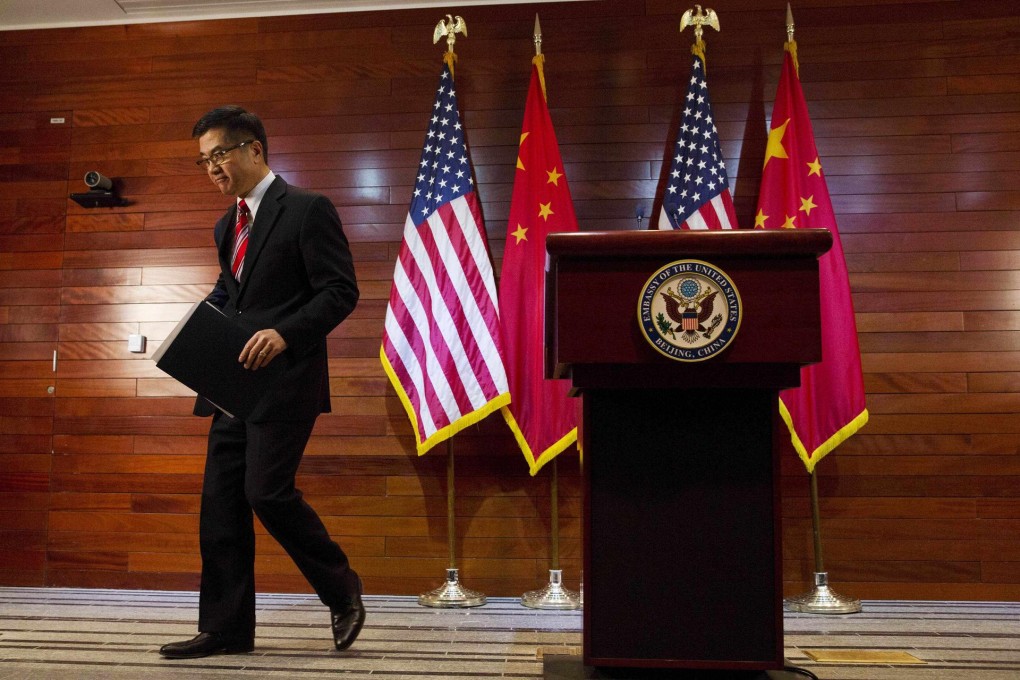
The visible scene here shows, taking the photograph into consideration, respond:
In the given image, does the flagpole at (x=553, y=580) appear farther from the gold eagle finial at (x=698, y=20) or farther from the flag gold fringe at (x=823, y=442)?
the flag gold fringe at (x=823, y=442)

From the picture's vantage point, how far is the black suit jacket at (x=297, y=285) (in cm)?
207

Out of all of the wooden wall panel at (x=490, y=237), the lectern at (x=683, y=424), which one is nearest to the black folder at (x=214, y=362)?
the lectern at (x=683, y=424)

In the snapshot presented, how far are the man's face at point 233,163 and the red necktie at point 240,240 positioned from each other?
0.05 m

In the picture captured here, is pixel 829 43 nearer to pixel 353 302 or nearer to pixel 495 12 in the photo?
pixel 495 12

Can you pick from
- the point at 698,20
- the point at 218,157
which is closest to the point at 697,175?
the point at 698,20

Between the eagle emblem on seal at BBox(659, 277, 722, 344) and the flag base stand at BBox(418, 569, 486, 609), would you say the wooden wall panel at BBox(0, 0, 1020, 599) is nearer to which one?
the flag base stand at BBox(418, 569, 486, 609)

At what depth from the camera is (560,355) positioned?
1316 millimetres

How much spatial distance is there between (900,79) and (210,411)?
3.17 m

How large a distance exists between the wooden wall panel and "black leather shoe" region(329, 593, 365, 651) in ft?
3.99

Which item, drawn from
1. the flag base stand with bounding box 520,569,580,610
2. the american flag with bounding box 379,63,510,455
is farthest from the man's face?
the flag base stand with bounding box 520,569,580,610

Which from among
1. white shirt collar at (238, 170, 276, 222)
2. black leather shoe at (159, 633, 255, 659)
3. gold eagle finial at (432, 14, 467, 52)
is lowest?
black leather shoe at (159, 633, 255, 659)

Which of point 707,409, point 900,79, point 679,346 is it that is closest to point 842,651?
point 707,409

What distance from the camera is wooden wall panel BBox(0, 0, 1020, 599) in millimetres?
3293

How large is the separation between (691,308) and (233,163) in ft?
4.68
